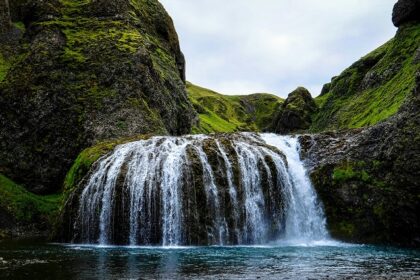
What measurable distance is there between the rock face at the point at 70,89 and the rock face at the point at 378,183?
91.8ft

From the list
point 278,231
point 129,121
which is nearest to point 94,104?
point 129,121

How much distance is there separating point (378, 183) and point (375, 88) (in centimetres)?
6616

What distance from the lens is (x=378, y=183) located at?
35.2m

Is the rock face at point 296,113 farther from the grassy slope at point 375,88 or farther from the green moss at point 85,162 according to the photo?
the green moss at point 85,162

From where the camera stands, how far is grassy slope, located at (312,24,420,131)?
253 feet

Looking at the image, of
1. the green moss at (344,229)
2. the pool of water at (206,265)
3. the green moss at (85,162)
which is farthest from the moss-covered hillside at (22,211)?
the green moss at (344,229)

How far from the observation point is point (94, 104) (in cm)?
5941

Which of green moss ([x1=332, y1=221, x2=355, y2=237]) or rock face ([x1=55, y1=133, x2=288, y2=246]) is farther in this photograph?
green moss ([x1=332, y1=221, x2=355, y2=237])

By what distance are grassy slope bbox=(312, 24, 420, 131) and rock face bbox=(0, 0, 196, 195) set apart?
124ft

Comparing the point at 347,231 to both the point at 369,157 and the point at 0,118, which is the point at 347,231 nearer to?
the point at 369,157

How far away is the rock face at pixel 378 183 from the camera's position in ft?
108

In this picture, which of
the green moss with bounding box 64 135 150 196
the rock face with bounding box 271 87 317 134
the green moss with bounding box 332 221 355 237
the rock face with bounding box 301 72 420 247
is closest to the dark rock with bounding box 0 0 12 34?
the green moss with bounding box 64 135 150 196

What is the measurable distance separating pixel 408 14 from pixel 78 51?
76.4m

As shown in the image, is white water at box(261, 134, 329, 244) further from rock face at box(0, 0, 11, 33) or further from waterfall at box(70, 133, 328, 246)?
rock face at box(0, 0, 11, 33)
